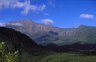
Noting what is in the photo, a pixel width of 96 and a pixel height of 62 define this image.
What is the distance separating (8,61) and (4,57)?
215 cm

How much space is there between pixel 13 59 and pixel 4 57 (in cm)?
237

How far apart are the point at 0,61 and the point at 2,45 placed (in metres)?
2.10

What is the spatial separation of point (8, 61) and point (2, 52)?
192cm

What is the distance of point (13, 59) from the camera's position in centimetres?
3703

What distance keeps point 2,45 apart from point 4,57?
6.22 ft

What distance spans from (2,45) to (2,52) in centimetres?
97

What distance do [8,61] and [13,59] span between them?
0.67m

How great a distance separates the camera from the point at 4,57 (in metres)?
38.9

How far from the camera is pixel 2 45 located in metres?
38.0

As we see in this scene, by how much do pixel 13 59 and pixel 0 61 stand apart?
216 centimetres

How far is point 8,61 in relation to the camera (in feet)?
121

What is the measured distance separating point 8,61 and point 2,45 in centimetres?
237
